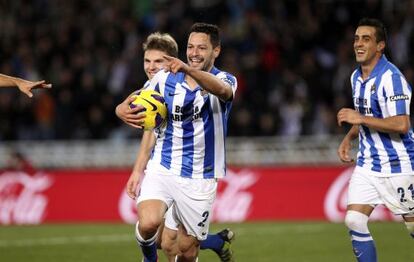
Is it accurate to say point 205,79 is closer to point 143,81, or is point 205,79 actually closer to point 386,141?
point 386,141

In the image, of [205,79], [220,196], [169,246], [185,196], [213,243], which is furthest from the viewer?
[220,196]

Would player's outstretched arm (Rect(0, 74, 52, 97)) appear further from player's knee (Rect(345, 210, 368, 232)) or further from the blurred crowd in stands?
the blurred crowd in stands

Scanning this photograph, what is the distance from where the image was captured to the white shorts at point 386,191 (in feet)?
28.6

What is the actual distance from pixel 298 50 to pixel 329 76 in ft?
2.90

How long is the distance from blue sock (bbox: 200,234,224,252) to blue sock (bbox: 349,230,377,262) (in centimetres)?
174

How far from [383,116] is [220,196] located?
8083 mm

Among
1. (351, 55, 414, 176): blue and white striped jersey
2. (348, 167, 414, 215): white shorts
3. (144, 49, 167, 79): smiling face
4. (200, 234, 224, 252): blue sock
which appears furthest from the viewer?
(200, 234, 224, 252): blue sock

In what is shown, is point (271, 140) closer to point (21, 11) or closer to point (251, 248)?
point (251, 248)

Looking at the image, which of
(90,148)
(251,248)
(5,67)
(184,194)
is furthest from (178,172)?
(5,67)

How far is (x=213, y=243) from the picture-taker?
9859 mm

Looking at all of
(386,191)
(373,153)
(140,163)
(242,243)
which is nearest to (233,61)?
(242,243)

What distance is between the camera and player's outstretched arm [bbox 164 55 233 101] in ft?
24.0

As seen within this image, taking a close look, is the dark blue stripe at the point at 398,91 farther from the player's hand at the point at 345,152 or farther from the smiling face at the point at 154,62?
the smiling face at the point at 154,62

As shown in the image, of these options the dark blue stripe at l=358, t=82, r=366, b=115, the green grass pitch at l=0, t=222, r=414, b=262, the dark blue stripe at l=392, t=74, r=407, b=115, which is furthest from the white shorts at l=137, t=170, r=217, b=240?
the green grass pitch at l=0, t=222, r=414, b=262
